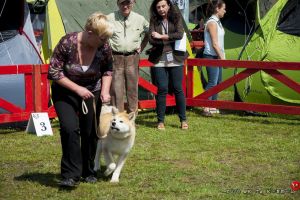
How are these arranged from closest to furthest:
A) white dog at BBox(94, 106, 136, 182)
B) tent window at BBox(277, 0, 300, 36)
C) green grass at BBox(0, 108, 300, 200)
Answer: green grass at BBox(0, 108, 300, 200) → white dog at BBox(94, 106, 136, 182) → tent window at BBox(277, 0, 300, 36)

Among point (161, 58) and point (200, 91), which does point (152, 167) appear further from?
point (200, 91)

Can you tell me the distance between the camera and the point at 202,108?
10844 mm

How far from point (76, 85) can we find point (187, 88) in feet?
17.5

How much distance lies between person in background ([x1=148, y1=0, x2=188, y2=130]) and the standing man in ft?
0.70

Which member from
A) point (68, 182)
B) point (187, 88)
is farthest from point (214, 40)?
point (68, 182)

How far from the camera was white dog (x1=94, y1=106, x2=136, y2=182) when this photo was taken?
5.75 meters

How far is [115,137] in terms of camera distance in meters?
5.83

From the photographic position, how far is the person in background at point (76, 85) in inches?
211

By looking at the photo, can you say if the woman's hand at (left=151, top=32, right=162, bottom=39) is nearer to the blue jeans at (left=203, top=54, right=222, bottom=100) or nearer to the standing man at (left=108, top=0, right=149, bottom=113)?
the standing man at (left=108, top=0, right=149, bottom=113)

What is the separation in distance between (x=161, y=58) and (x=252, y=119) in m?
2.04

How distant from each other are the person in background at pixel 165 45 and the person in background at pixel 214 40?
1352 mm

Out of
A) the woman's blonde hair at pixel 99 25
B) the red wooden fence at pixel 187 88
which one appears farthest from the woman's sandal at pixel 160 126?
the woman's blonde hair at pixel 99 25

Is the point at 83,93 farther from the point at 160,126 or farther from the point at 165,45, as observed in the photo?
the point at 160,126

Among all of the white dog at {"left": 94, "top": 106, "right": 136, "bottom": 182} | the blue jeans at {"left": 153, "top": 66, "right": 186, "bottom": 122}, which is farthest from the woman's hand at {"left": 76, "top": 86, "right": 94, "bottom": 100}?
the blue jeans at {"left": 153, "top": 66, "right": 186, "bottom": 122}
